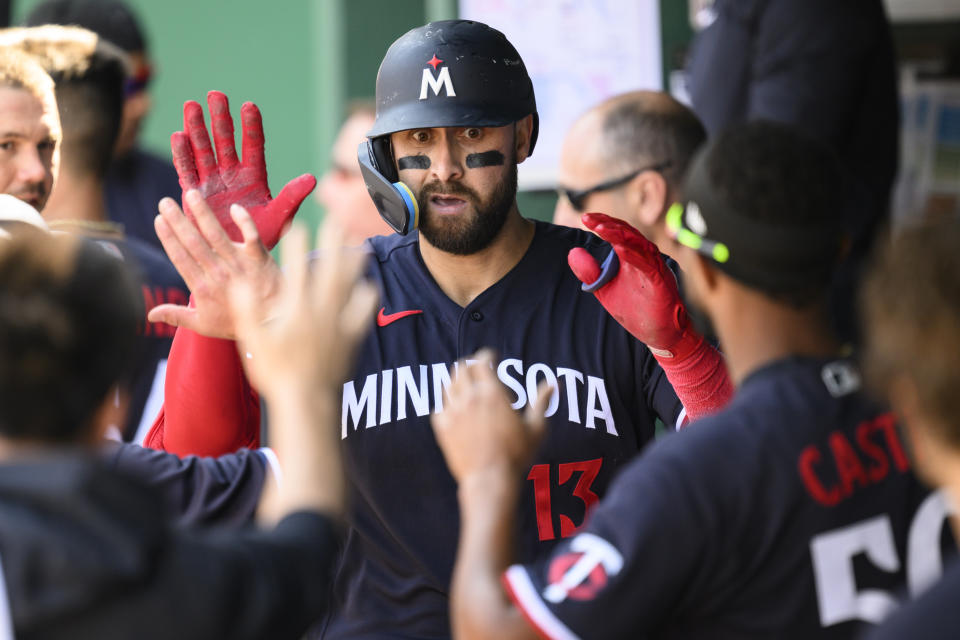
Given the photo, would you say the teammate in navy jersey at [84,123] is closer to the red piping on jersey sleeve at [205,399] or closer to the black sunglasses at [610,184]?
the red piping on jersey sleeve at [205,399]

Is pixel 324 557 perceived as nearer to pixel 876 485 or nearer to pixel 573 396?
pixel 876 485

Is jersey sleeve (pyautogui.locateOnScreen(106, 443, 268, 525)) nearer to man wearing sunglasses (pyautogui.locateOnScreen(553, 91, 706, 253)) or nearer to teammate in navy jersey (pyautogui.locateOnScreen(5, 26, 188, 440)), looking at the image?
teammate in navy jersey (pyautogui.locateOnScreen(5, 26, 188, 440))

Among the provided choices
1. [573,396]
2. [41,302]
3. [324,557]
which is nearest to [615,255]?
[573,396]

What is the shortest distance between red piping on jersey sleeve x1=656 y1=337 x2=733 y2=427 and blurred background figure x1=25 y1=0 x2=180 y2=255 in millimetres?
2833

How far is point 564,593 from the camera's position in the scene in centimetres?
177

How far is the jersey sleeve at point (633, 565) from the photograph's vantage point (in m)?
1.74

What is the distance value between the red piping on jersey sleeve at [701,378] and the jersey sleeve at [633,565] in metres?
0.80

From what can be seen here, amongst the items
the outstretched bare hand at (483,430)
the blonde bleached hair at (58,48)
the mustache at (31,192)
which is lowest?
the outstretched bare hand at (483,430)

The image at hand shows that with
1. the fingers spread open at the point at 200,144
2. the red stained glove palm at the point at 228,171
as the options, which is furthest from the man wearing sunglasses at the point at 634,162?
the fingers spread open at the point at 200,144

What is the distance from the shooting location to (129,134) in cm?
498

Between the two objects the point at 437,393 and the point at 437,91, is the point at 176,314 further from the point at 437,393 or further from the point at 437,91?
the point at 437,91

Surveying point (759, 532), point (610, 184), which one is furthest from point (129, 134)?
point (759, 532)

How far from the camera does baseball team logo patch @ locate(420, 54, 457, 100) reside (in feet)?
9.39

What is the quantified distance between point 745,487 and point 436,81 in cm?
145
